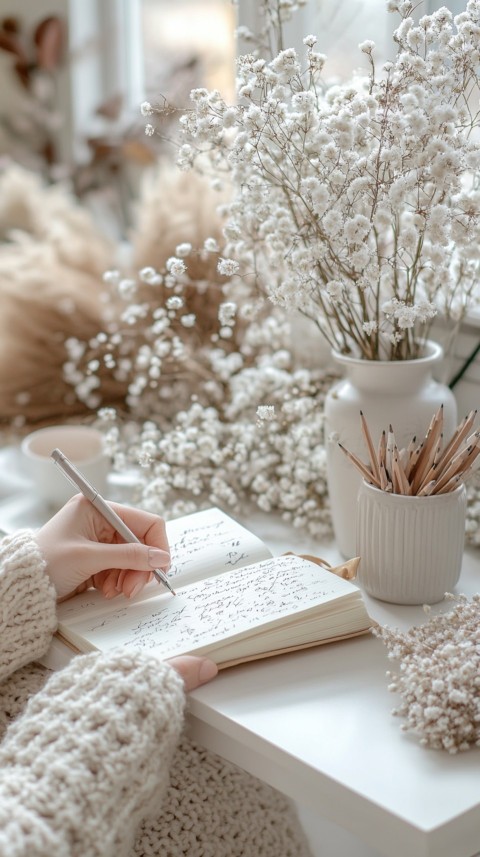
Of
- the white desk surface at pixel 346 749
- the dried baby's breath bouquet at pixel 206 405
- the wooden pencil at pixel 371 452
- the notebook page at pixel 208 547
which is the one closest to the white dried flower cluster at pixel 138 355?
the dried baby's breath bouquet at pixel 206 405

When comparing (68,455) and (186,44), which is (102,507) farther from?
(186,44)

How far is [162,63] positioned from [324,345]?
3.71 feet

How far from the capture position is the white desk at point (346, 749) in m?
0.64

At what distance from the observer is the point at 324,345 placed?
1293 millimetres

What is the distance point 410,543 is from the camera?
0.89 metres

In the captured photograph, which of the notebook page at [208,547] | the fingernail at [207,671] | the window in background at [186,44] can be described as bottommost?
the fingernail at [207,671]

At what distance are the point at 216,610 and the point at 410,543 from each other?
190 millimetres

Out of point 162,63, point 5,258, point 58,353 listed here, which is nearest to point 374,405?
point 58,353

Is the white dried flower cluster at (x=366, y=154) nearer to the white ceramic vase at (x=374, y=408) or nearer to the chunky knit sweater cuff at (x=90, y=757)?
the white ceramic vase at (x=374, y=408)

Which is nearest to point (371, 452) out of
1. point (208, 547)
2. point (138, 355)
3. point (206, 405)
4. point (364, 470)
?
point (364, 470)

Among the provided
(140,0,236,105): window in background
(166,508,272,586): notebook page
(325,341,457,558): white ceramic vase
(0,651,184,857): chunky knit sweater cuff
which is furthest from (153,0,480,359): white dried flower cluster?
(140,0,236,105): window in background

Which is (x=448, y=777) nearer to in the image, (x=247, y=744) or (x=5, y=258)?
(x=247, y=744)

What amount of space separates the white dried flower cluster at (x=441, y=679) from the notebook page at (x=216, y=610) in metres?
0.07

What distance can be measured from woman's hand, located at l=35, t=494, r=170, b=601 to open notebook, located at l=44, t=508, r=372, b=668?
16 millimetres
